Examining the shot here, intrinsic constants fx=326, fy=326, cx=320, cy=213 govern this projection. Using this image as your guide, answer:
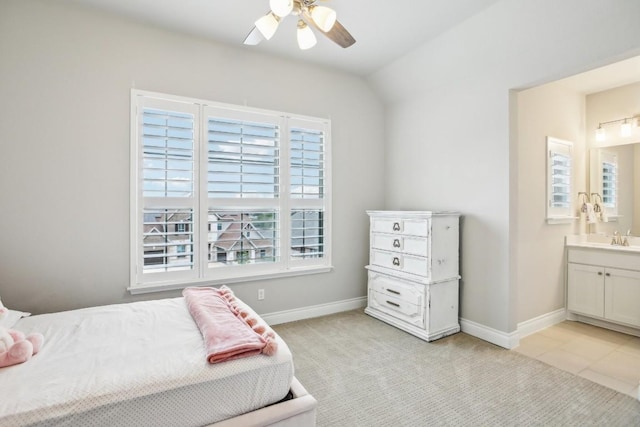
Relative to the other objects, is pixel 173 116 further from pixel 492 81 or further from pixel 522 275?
pixel 522 275

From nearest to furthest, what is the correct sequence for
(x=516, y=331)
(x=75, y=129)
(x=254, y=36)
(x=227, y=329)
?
(x=227, y=329)
(x=254, y=36)
(x=75, y=129)
(x=516, y=331)

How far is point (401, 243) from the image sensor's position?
136 inches

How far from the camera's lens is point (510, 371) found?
2.56 meters

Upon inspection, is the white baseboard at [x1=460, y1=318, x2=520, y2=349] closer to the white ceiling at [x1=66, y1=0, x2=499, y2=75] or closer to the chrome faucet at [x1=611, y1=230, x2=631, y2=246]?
the chrome faucet at [x1=611, y1=230, x2=631, y2=246]

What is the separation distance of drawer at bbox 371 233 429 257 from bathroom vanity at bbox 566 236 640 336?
1930 millimetres

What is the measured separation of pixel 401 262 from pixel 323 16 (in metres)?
2.41

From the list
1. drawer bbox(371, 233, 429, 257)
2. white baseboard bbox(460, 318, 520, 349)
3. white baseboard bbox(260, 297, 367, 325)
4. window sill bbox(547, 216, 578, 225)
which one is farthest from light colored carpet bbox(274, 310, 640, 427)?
window sill bbox(547, 216, 578, 225)

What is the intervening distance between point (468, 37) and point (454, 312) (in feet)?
8.69

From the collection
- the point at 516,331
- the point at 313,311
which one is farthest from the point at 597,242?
the point at 313,311

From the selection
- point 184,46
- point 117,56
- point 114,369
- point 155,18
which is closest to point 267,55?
point 184,46

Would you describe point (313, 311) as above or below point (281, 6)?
below

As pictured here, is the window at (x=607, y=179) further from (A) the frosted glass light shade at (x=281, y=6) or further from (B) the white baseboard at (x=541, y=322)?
(A) the frosted glass light shade at (x=281, y=6)

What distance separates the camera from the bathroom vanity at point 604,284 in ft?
10.6

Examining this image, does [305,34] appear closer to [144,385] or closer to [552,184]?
[144,385]
